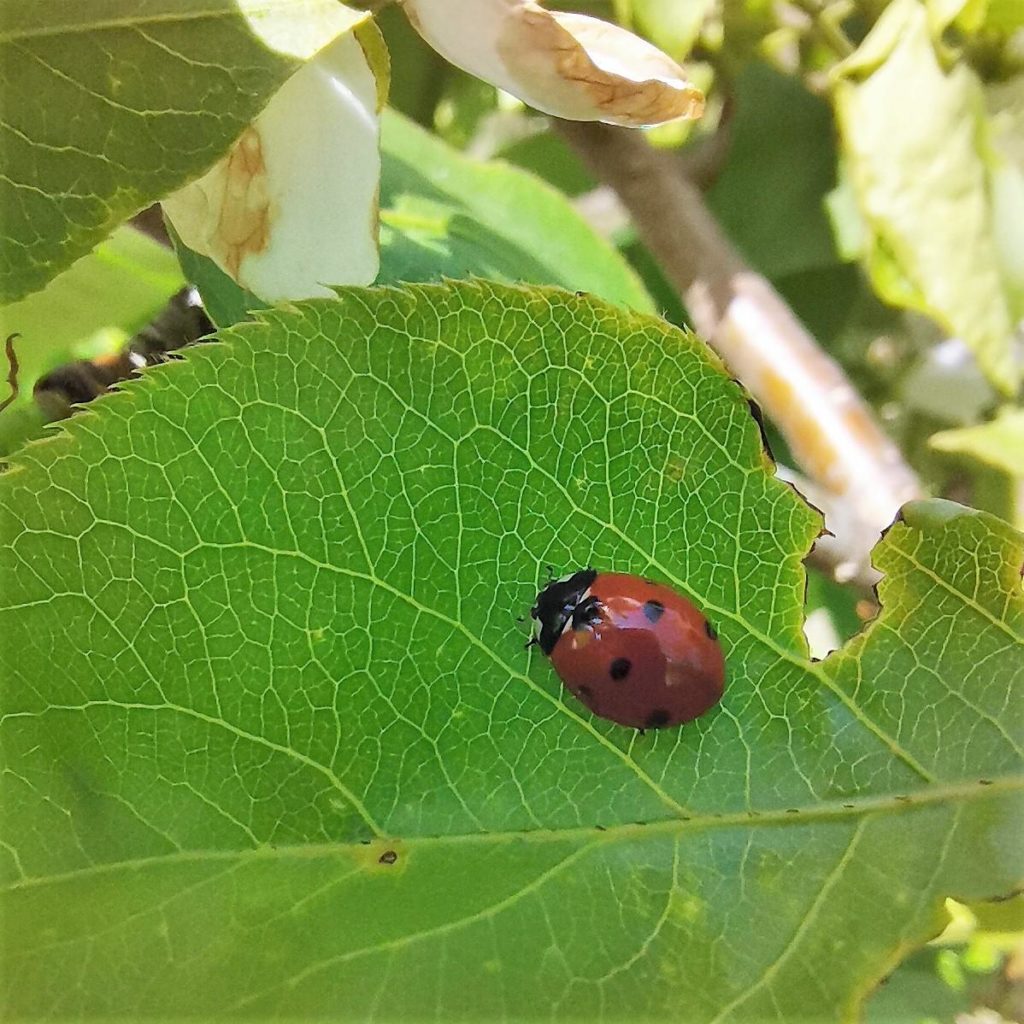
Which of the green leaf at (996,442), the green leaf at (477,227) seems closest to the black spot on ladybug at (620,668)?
the green leaf at (477,227)

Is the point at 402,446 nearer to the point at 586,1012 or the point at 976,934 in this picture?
the point at 586,1012

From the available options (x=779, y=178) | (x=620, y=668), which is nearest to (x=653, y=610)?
(x=620, y=668)

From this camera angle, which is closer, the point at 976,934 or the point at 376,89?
the point at 376,89

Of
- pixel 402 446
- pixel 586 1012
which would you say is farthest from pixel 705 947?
pixel 402 446

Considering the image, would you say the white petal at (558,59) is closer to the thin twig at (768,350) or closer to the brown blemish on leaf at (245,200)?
the brown blemish on leaf at (245,200)

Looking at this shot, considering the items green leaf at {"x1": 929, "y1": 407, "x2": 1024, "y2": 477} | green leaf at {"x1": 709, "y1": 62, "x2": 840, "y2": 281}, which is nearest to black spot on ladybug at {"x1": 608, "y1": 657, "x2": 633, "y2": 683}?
green leaf at {"x1": 929, "y1": 407, "x2": 1024, "y2": 477}

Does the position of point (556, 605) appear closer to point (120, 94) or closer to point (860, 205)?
point (120, 94)

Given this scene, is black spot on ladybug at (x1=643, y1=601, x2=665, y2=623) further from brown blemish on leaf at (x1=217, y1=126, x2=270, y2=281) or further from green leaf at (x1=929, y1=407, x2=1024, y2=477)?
green leaf at (x1=929, y1=407, x2=1024, y2=477)
